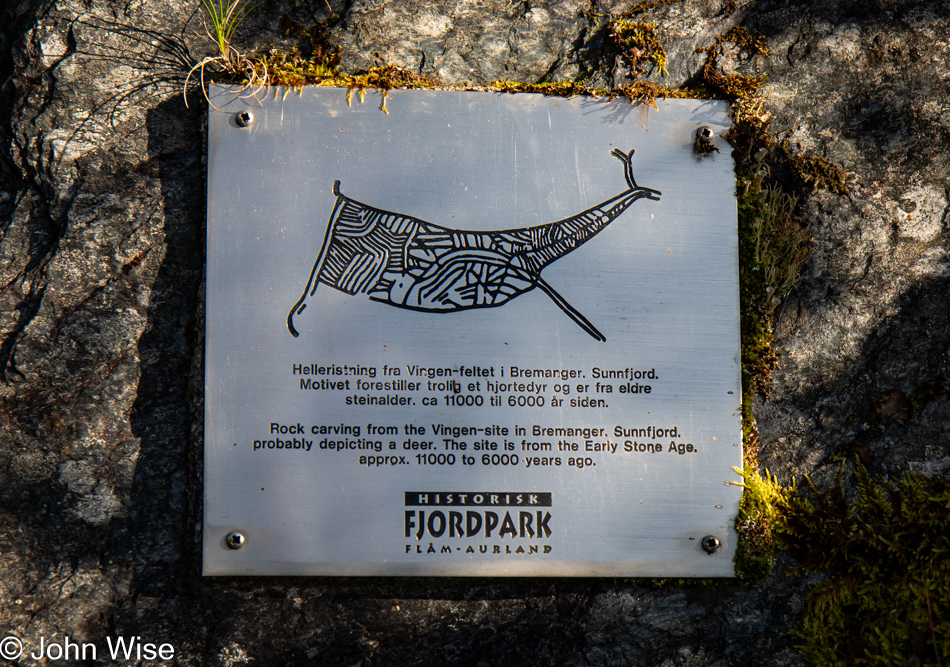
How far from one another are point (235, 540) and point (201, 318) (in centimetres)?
75

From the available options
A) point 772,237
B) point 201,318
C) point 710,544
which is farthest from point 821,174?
point 201,318

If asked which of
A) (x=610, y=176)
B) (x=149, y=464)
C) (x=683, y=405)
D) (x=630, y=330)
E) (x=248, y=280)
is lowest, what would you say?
(x=149, y=464)

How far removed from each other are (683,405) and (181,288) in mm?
1789

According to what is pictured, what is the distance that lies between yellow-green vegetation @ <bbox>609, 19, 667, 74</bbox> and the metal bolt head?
2.15 meters

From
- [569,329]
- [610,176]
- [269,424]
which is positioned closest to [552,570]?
[569,329]

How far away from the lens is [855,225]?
7.08 ft

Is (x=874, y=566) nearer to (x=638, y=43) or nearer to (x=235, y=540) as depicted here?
(x=638, y=43)

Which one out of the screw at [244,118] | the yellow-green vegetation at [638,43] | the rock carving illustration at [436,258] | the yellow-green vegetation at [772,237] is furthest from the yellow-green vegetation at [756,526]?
the screw at [244,118]

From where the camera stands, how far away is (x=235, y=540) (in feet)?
6.24

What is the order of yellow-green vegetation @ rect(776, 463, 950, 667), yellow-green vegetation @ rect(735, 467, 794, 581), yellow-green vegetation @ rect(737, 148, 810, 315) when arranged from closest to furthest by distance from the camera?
yellow-green vegetation @ rect(776, 463, 950, 667)
yellow-green vegetation @ rect(735, 467, 794, 581)
yellow-green vegetation @ rect(737, 148, 810, 315)

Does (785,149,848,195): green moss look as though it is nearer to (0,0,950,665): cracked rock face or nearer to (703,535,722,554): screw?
(0,0,950,665): cracked rock face

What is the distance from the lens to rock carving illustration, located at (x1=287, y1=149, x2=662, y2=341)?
2045mm

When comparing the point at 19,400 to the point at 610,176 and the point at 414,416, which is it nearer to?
the point at 414,416

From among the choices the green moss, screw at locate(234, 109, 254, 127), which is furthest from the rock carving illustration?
the green moss
